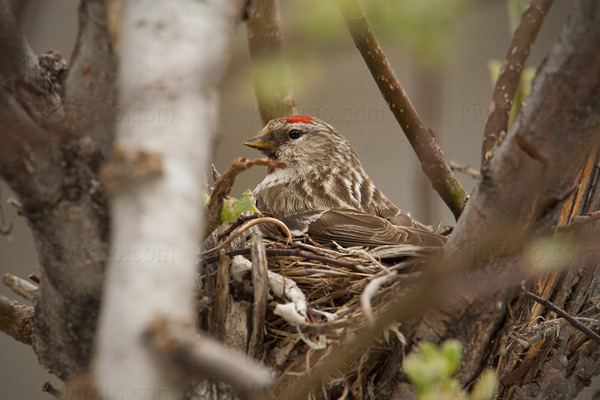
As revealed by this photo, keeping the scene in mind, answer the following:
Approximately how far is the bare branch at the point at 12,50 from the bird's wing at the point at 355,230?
1.75 m

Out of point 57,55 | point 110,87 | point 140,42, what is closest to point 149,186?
point 140,42

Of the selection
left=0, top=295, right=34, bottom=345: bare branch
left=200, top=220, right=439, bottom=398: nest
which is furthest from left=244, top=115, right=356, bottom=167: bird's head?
left=0, top=295, right=34, bottom=345: bare branch

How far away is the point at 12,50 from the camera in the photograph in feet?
5.60

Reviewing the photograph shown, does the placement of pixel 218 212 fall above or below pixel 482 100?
below

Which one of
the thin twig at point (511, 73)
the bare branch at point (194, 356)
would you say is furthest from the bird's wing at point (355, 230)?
the bare branch at point (194, 356)

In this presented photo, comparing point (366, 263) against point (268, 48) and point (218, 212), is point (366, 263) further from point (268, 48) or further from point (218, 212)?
point (268, 48)

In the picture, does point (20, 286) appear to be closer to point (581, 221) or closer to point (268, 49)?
point (268, 49)

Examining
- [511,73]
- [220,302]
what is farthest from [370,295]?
[511,73]

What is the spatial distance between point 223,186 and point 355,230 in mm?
1256

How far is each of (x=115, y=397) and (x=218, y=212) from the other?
1.21m

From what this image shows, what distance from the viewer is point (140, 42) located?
1132mm

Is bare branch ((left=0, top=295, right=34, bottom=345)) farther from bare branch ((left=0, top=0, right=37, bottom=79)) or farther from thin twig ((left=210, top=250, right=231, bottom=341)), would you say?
bare branch ((left=0, top=0, right=37, bottom=79))

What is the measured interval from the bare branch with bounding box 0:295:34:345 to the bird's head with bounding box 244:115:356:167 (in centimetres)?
195

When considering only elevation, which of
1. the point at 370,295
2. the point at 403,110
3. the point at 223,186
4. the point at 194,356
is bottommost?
the point at 194,356
